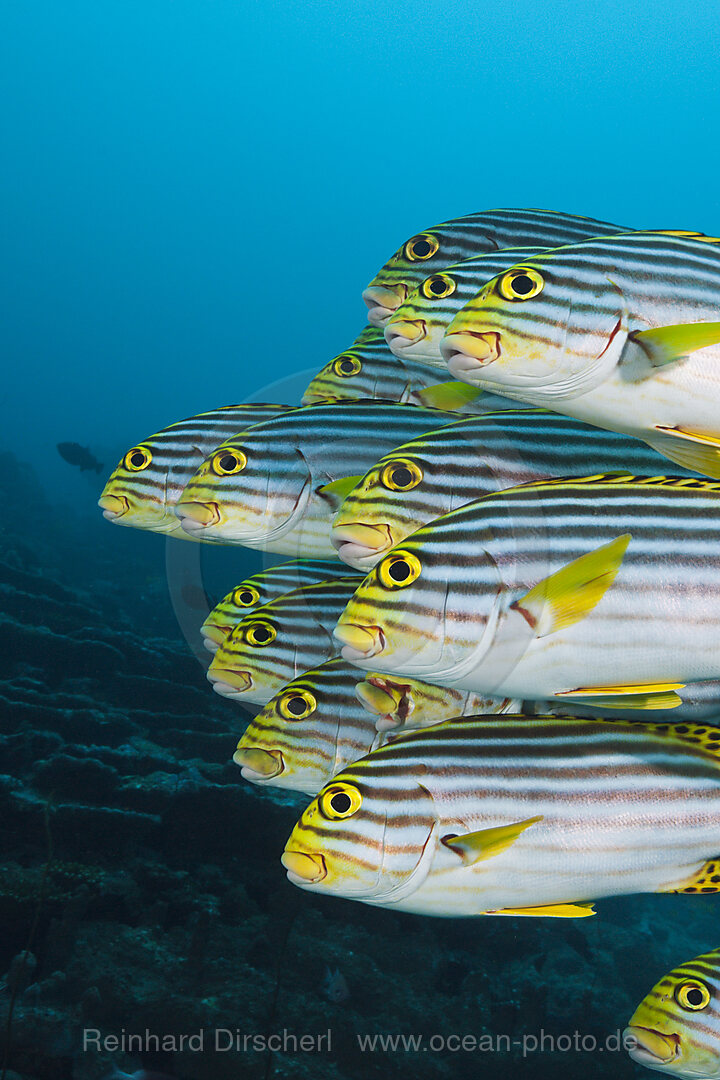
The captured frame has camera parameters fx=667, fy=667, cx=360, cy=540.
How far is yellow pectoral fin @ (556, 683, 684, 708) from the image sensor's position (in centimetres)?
167

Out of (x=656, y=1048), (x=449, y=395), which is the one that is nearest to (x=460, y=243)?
(x=449, y=395)

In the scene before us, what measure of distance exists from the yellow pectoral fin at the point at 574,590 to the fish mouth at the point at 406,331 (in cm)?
103

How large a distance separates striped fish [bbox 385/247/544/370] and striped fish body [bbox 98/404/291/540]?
2.38ft

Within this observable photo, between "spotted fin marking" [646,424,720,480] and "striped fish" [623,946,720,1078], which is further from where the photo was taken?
"striped fish" [623,946,720,1078]

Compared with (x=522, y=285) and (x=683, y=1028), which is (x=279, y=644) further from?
(x=683, y=1028)

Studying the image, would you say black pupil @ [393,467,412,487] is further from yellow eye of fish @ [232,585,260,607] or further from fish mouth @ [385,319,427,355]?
yellow eye of fish @ [232,585,260,607]

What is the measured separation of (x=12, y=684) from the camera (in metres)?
8.77

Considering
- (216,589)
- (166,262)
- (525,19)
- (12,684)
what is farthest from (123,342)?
(12,684)

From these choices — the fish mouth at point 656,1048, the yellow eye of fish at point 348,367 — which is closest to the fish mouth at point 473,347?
the yellow eye of fish at point 348,367

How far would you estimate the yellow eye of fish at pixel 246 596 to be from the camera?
3.01m

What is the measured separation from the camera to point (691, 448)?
6.03 feet

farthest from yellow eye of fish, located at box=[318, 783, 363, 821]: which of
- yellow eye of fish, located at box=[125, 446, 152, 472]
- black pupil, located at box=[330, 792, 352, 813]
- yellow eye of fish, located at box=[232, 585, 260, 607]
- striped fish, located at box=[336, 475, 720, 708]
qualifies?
yellow eye of fish, located at box=[125, 446, 152, 472]

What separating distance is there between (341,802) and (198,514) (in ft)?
3.71

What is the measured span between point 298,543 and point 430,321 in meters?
0.95
